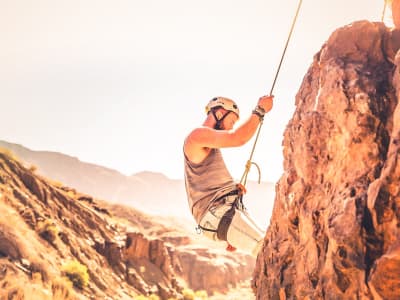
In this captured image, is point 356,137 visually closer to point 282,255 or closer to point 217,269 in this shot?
point 282,255

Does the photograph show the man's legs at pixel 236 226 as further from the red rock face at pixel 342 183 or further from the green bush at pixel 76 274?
the green bush at pixel 76 274

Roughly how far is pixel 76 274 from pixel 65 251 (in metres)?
3.45

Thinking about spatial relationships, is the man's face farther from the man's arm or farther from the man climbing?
the man's arm

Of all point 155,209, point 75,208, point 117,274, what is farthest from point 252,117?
point 155,209

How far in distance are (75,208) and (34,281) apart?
14.0 metres

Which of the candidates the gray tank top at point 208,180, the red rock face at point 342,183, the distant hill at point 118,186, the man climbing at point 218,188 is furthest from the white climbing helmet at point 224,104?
the distant hill at point 118,186

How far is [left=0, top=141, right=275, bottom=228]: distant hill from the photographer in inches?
5797

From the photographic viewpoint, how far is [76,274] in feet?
58.1

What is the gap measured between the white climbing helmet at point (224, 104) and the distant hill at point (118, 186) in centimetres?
13973

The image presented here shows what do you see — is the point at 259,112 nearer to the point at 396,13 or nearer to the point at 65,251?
the point at 396,13

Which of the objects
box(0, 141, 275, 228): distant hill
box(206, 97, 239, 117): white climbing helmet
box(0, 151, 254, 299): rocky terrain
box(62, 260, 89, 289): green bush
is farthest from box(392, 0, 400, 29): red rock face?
box(0, 141, 275, 228): distant hill

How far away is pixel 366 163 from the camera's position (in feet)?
12.6

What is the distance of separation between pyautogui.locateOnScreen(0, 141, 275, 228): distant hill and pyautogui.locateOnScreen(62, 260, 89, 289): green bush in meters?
127

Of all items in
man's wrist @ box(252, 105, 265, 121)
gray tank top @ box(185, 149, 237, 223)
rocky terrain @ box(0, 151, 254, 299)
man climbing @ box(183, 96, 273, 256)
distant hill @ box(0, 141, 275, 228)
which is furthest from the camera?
distant hill @ box(0, 141, 275, 228)
